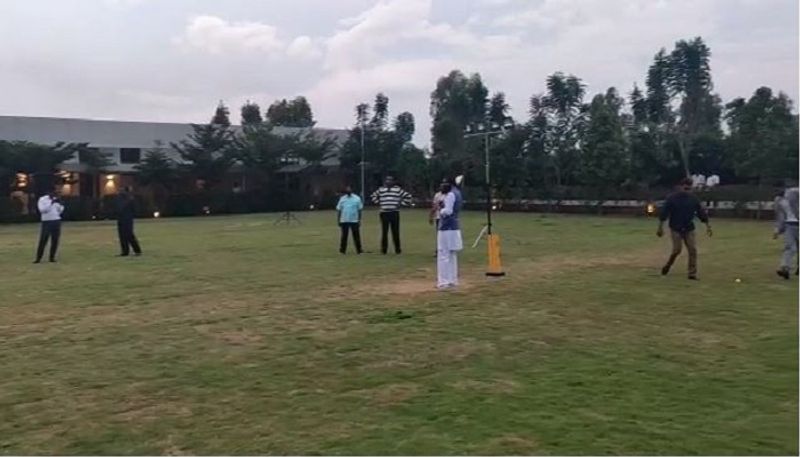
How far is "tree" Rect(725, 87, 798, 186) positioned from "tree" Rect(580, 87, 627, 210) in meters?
5.73

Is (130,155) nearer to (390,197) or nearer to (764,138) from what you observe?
(764,138)

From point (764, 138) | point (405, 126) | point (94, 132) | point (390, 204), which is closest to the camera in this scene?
point (390, 204)

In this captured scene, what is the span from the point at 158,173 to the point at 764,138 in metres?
36.8

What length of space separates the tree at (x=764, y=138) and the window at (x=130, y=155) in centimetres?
3849

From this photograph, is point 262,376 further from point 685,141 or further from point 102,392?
point 685,141

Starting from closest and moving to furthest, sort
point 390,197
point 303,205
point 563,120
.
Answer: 1. point 390,197
2. point 563,120
3. point 303,205

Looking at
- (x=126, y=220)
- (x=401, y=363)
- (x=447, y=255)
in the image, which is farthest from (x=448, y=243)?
(x=126, y=220)

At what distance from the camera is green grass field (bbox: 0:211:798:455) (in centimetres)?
505

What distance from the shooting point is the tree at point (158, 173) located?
53781 mm

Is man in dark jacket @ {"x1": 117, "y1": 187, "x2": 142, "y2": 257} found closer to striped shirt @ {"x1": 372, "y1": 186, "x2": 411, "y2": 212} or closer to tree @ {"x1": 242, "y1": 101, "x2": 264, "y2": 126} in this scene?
striped shirt @ {"x1": 372, "y1": 186, "x2": 411, "y2": 212}

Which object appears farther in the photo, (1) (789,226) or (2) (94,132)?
(2) (94,132)

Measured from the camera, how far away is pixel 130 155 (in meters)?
57.2

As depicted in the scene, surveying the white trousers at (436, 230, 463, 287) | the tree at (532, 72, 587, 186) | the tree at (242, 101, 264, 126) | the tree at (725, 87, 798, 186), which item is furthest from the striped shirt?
the tree at (242, 101, 264, 126)

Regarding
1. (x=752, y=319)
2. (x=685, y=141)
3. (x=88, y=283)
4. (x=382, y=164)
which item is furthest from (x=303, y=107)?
(x=752, y=319)
